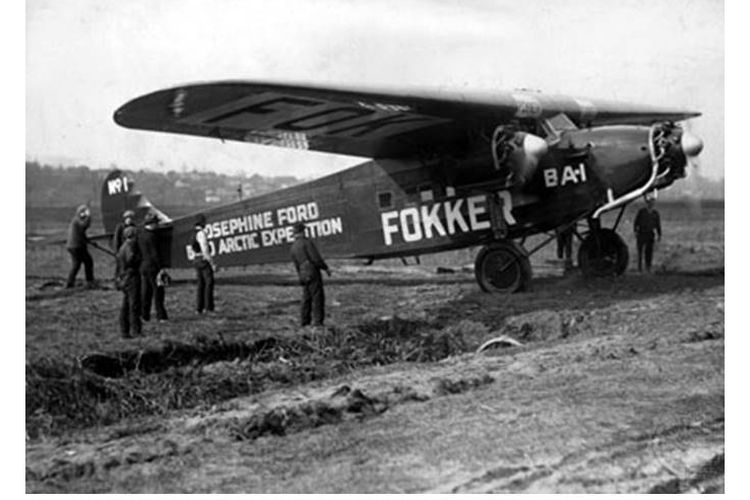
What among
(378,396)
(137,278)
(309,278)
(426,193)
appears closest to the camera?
(378,396)

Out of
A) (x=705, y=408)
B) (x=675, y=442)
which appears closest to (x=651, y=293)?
(x=705, y=408)

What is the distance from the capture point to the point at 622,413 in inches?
251

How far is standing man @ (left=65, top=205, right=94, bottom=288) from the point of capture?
10.6 meters

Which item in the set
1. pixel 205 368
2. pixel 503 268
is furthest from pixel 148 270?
pixel 503 268

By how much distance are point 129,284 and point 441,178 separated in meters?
4.60

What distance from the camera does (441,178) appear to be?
38.7ft

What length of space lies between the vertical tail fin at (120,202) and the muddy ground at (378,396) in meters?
2.38

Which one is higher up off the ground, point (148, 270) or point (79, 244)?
point (79, 244)

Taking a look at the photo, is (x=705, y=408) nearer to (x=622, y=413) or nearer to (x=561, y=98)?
(x=622, y=413)

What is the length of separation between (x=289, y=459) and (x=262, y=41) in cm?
471

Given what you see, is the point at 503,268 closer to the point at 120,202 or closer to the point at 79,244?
the point at 79,244

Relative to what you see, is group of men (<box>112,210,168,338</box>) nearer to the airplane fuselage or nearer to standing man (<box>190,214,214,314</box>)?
standing man (<box>190,214,214,314</box>)

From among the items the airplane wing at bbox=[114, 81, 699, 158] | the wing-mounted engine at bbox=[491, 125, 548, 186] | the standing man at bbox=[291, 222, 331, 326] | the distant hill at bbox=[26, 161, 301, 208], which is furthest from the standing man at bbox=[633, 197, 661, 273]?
the standing man at bbox=[291, 222, 331, 326]

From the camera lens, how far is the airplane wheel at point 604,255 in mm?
12836
